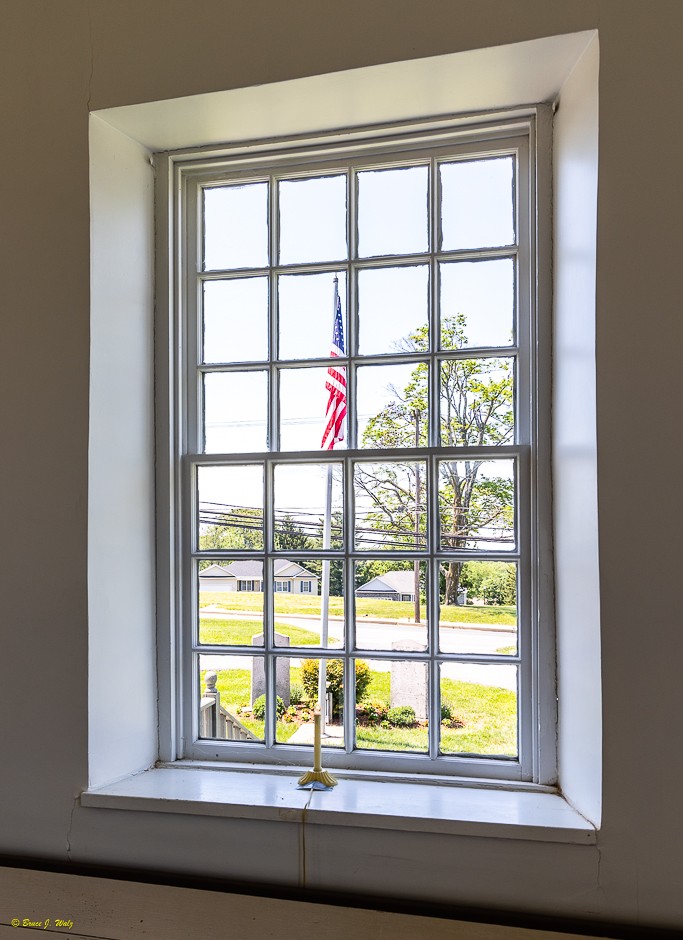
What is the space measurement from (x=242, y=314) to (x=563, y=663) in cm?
131

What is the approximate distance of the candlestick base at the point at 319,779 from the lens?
1.76 m

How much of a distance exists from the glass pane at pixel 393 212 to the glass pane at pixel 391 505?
2.00ft

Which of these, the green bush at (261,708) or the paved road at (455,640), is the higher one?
the paved road at (455,640)

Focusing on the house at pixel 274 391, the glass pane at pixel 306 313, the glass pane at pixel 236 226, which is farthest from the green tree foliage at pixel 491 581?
the glass pane at pixel 236 226

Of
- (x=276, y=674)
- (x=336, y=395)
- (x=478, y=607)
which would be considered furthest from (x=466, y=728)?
(x=336, y=395)

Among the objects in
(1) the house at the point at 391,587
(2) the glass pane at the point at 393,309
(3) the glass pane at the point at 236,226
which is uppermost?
(3) the glass pane at the point at 236,226

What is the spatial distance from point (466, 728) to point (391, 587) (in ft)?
1.38

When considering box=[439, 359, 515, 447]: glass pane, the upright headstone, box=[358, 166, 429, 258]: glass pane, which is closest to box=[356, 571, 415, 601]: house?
the upright headstone

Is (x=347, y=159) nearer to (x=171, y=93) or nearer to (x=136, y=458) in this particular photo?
(x=171, y=93)

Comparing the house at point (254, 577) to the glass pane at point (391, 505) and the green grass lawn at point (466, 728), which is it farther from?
the green grass lawn at point (466, 728)

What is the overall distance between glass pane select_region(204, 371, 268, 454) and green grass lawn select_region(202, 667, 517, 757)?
762 mm

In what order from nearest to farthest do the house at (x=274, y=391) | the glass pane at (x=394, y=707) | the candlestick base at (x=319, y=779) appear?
the house at (x=274, y=391)
the candlestick base at (x=319, y=779)
the glass pane at (x=394, y=707)

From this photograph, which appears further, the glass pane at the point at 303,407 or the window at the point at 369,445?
the glass pane at the point at 303,407

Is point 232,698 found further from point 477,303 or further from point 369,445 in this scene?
point 477,303
